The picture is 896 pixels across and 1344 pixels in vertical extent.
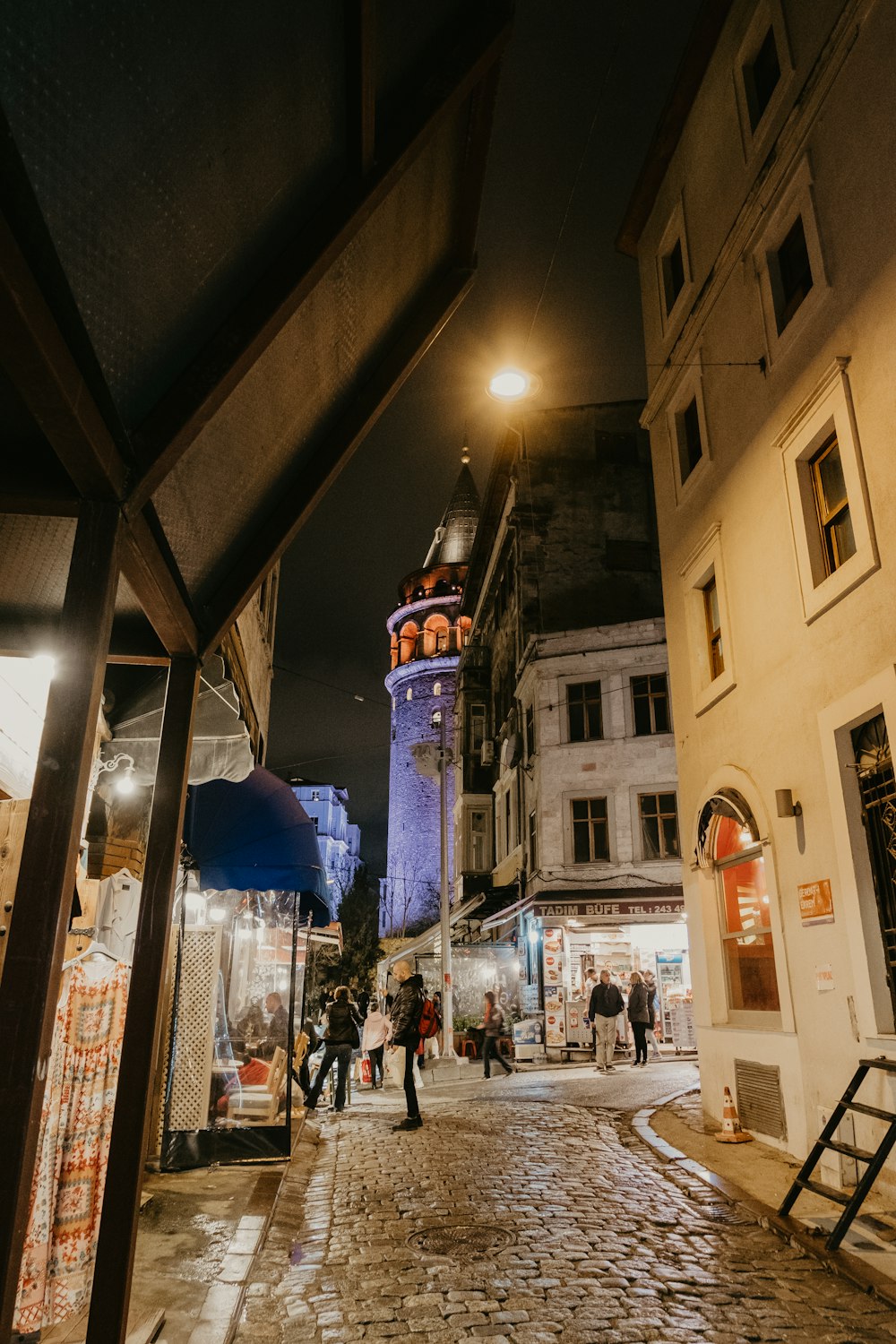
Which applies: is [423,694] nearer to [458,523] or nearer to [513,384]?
[458,523]

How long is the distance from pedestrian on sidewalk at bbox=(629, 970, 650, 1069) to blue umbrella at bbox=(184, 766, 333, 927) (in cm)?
1106

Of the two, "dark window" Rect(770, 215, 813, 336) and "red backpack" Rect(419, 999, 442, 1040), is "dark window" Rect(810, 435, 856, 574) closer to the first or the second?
"dark window" Rect(770, 215, 813, 336)

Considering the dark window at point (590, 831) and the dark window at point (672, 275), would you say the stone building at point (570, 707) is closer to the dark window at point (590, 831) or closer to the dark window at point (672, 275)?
the dark window at point (590, 831)

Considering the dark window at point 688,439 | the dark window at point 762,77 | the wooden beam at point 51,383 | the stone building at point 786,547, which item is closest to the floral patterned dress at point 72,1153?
the wooden beam at point 51,383

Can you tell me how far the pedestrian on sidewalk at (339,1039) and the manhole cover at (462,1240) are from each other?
6369 millimetres

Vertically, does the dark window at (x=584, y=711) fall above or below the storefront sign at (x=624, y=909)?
above

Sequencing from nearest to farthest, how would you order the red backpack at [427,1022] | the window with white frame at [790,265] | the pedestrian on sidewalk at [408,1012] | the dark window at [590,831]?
1. the window with white frame at [790,265]
2. the pedestrian on sidewalk at [408,1012]
3. the red backpack at [427,1022]
4. the dark window at [590,831]

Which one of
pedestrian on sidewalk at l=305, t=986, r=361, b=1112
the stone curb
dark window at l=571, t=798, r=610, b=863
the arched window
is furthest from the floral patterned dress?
dark window at l=571, t=798, r=610, b=863

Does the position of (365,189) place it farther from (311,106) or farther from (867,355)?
(867,355)

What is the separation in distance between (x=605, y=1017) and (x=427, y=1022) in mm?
7667

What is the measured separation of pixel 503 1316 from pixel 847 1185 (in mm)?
4219

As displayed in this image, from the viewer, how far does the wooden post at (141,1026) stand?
2959 mm

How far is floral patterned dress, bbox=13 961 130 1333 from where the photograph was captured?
13.7 feet

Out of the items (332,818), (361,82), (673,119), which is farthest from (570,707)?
(332,818)
